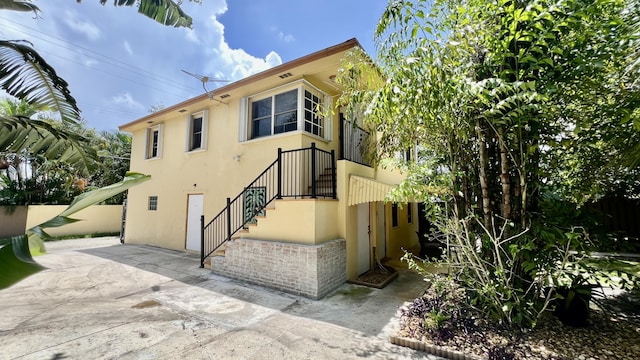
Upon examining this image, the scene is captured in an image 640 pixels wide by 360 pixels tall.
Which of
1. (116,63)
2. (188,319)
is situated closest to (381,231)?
(188,319)

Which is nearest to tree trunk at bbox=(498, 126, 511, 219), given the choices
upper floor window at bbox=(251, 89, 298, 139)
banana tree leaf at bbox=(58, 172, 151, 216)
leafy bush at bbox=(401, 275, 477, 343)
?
leafy bush at bbox=(401, 275, 477, 343)

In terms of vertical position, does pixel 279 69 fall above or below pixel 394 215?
above

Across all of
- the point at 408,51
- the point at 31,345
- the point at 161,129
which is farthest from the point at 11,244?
the point at 161,129

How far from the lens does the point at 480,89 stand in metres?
3.46

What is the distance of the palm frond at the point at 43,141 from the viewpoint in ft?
11.8

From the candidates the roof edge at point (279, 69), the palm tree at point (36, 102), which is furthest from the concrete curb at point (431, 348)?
the roof edge at point (279, 69)

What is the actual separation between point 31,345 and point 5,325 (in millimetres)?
1417

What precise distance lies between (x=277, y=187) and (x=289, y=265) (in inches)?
109

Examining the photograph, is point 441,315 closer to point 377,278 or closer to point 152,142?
point 377,278

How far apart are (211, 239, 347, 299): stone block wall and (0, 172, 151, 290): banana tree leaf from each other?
525 cm

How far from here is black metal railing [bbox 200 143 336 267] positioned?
8.67 metres

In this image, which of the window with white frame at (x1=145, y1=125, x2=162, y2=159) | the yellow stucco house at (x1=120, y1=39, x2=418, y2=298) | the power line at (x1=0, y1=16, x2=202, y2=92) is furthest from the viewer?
the power line at (x1=0, y1=16, x2=202, y2=92)

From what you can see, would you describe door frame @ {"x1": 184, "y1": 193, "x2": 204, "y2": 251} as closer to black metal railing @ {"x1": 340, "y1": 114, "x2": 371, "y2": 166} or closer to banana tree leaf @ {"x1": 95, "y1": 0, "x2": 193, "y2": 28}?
black metal railing @ {"x1": 340, "y1": 114, "x2": 371, "y2": 166}

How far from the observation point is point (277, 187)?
8.74 m
